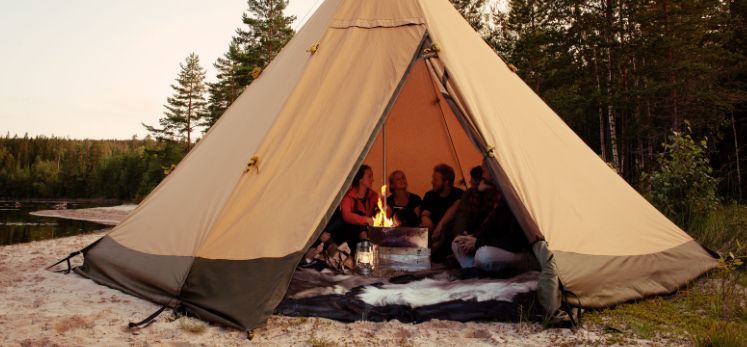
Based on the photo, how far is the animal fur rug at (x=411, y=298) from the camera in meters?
3.93

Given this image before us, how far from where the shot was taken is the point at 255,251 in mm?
3996

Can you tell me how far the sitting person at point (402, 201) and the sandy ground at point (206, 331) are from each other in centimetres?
279

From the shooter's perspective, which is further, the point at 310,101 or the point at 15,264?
the point at 15,264

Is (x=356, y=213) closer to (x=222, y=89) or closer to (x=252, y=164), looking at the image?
(x=252, y=164)

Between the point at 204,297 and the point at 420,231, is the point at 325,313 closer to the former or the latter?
the point at 204,297

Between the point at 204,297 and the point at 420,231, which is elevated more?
the point at 420,231

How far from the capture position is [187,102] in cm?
4244

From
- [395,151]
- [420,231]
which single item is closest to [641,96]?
[395,151]

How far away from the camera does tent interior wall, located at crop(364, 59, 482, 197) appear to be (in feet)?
25.5

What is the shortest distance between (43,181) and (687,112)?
63877mm

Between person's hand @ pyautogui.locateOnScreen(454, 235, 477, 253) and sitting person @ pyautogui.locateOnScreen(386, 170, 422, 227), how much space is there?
1.17m

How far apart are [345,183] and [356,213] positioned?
6.07ft

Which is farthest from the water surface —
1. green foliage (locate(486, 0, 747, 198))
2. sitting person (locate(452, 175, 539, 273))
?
green foliage (locate(486, 0, 747, 198))

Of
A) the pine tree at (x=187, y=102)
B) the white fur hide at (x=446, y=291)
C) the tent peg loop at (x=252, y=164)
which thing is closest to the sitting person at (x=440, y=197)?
the white fur hide at (x=446, y=291)
